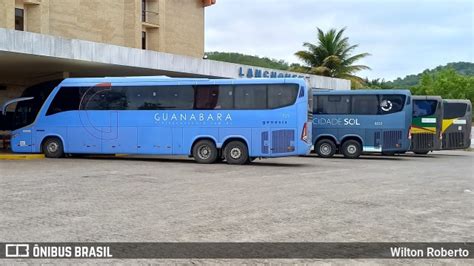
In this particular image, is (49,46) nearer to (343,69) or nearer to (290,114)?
(290,114)

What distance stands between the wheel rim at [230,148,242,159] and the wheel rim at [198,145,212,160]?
0.80 meters

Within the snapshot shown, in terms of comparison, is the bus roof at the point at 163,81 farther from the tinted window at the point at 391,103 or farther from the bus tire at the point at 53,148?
the tinted window at the point at 391,103

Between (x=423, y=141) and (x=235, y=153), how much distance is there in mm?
12036

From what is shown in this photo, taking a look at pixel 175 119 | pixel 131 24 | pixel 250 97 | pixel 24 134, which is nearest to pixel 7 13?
pixel 131 24

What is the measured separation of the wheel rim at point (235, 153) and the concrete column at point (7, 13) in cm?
1511

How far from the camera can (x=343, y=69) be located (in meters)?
45.4

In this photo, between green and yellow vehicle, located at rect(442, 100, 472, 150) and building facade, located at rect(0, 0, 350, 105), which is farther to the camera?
green and yellow vehicle, located at rect(442, 100, 472, 150)

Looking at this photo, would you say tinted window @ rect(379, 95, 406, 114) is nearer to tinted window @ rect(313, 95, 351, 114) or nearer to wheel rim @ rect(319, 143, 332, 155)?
tinted window @ rect(313, 95, 351, 114)

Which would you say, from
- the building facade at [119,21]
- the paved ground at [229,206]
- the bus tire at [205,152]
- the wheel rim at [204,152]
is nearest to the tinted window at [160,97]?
the bus tire at [205,152]

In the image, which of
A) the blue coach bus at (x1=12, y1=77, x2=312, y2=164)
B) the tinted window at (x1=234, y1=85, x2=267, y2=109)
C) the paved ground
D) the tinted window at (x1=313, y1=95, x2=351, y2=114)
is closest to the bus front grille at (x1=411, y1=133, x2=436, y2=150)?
the tinted window at (x1=313, y1=95, x2=351, y2=114)

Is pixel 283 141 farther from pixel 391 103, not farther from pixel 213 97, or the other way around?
pixel 391 103

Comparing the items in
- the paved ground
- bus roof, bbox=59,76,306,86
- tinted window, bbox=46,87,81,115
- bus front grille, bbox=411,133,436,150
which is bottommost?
the paved ground

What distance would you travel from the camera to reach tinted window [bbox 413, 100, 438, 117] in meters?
26.1

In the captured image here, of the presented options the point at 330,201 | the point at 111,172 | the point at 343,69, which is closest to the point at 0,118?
the point at 111,172
